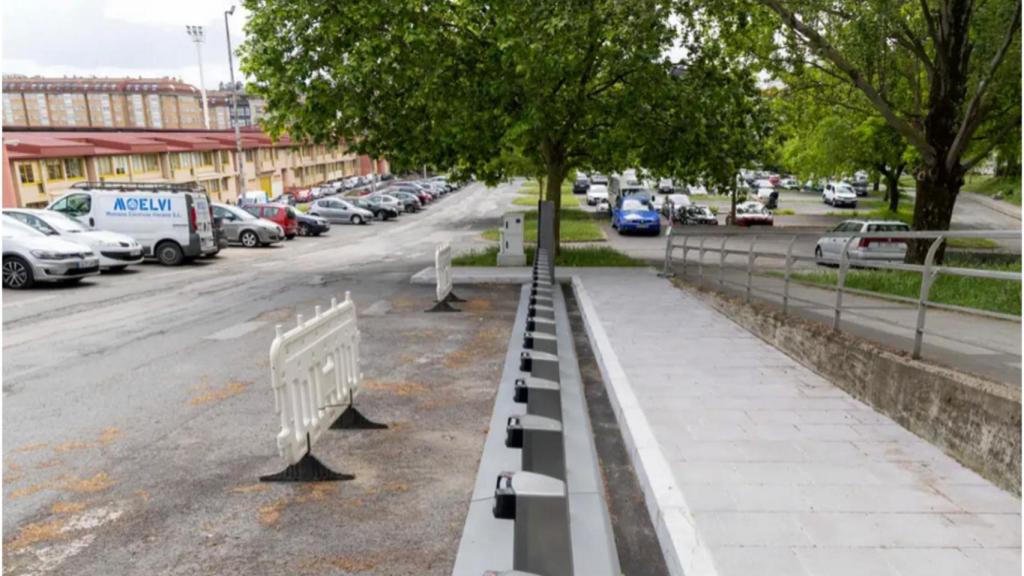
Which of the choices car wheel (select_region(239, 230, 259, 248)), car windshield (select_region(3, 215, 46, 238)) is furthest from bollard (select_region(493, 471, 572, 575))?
car wheel (select_region(239, 230, 259, 248))

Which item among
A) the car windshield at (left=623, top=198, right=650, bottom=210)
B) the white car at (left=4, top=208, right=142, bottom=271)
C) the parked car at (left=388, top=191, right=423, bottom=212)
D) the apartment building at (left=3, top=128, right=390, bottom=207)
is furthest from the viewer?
the parked car at (left=388, top=191, right=423, bottom=212)

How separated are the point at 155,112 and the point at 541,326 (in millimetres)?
129953

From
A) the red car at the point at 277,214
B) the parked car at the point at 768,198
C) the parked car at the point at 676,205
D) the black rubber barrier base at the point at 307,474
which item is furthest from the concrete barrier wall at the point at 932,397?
the parked car at the point at 768,198

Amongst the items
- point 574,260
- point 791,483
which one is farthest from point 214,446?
point 574,260

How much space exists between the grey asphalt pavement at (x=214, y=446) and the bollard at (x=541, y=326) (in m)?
1.04

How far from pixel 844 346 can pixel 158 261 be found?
752 inches

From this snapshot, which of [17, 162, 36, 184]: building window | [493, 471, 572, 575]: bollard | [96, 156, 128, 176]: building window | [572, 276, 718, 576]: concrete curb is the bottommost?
[572, 276, 718, 576]: concrete curb

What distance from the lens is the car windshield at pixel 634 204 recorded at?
2992cm

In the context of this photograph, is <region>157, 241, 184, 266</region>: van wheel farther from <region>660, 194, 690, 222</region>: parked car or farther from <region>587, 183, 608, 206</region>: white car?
<region>587, 183, 608, 206</region>: white car

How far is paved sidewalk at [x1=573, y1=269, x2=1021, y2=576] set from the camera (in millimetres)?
3141

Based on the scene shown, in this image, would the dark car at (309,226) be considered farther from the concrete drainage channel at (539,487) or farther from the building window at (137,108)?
the building window at (137,108)

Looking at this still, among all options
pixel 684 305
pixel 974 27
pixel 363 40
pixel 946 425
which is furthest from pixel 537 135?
pixel 946 425

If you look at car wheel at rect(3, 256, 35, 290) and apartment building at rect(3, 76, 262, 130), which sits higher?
apartment building at rect(3, 76, 262, 130)

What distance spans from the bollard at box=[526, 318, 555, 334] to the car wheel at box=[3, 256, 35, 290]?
1330 centimetres
